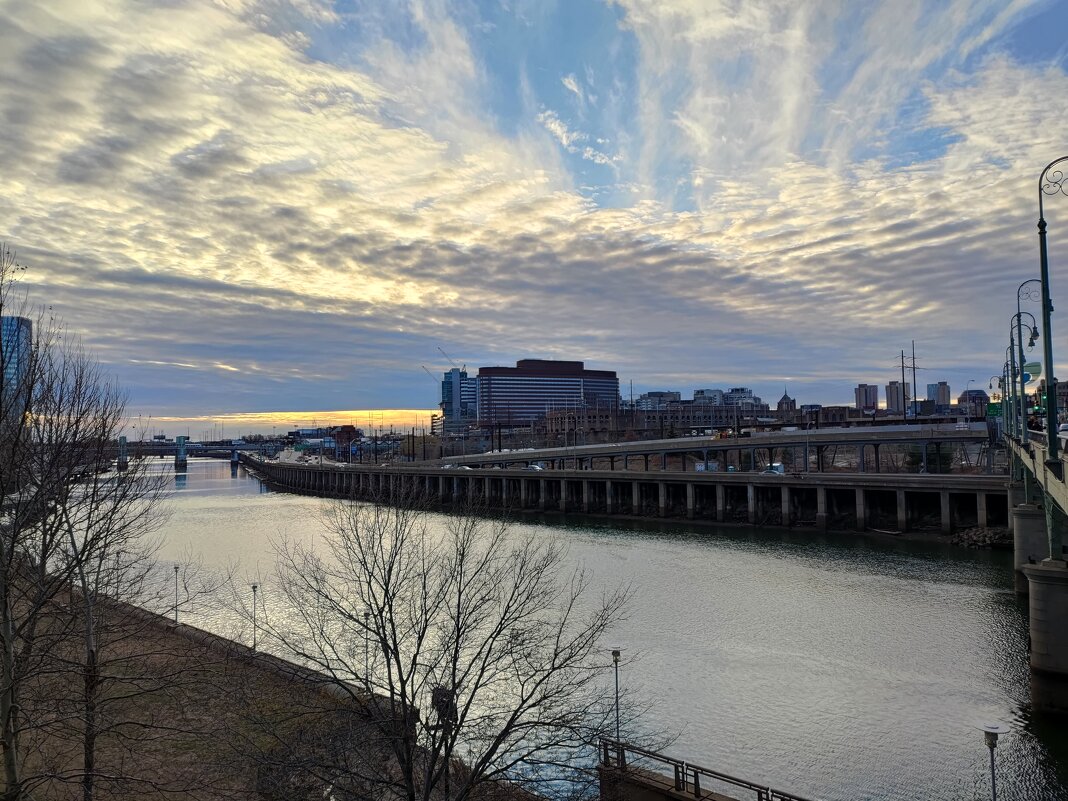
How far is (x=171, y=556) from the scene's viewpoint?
57.2m

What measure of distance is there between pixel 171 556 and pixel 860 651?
5182 cm

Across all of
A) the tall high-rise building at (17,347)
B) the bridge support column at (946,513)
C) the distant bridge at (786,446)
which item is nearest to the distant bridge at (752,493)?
the bridge support column at (946,513)

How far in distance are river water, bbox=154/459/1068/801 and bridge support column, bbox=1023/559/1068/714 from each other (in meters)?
0.88

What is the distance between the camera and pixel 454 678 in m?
12.9

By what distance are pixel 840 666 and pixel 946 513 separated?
37.2 metres

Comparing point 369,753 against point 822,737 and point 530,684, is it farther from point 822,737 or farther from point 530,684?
point 822,737

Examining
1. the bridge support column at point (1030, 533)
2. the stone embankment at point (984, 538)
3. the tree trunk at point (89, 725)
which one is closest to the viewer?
the tree trunk at point (89, 725)

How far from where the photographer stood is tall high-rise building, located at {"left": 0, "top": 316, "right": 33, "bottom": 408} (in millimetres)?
13398

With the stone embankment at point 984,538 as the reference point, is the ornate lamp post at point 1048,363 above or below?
above

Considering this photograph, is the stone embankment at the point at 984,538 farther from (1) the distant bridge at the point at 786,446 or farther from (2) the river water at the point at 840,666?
(1) the distant bridge at the point at 786,446

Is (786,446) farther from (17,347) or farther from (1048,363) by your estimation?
(17,347)

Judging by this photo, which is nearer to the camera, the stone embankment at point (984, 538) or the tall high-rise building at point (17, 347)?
the tall high-rise building at point (17, 347)

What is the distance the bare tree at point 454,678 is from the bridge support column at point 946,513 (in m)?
35.5

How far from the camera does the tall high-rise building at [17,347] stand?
13.4 m
